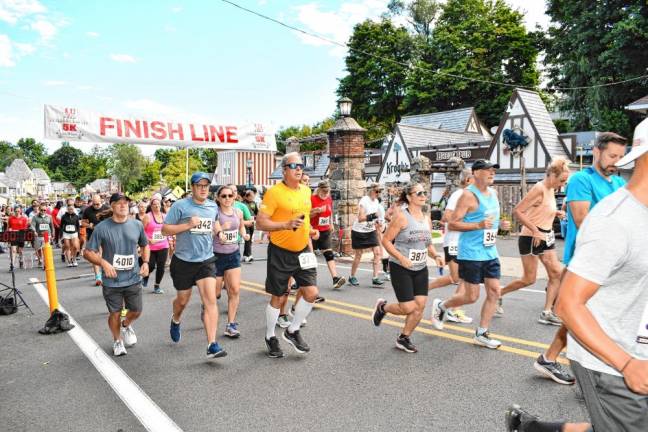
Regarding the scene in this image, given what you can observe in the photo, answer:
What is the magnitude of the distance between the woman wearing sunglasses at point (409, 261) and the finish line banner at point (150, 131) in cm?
926

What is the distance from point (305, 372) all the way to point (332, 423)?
3.93 ft

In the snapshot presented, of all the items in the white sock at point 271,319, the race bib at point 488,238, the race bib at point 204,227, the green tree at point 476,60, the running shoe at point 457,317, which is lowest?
the running shoe at point 457,317

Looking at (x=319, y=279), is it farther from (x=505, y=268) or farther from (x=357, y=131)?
(x=357, y=131)

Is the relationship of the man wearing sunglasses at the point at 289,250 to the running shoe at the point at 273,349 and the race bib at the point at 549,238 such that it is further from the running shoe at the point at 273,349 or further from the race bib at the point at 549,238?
the race bib at the point at 549,238

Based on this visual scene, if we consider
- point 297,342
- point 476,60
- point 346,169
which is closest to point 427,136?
point 476,60

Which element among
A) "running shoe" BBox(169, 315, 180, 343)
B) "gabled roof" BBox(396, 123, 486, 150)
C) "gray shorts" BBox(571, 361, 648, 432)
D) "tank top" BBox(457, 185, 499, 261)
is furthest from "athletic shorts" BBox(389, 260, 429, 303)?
"gabled roof" BBox(396, 123, 486, 150)

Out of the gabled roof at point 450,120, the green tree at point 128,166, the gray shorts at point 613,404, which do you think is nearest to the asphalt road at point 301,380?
the gray shorts at point 613,404

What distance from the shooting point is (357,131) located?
1422 cm

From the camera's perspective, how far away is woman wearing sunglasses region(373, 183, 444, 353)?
5.34 metres

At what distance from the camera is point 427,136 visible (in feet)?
110

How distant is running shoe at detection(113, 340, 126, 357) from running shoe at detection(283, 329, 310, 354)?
1841 mm

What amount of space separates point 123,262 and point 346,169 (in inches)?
361

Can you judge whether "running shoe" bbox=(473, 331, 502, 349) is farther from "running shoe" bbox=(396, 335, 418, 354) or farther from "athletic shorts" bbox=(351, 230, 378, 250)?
"athletic shorts" bbox=(351, 230, 378, 250)

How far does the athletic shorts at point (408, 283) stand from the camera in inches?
210
